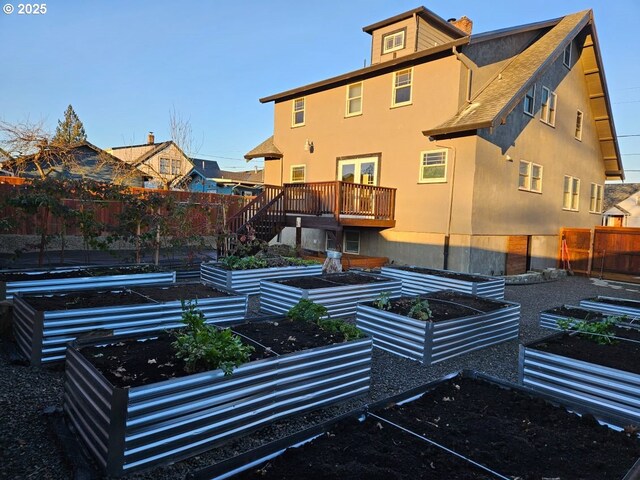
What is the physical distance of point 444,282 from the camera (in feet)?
27.6

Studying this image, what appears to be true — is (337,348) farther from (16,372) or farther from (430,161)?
(430,161)

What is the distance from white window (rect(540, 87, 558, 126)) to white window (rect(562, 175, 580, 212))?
2770 millimetres

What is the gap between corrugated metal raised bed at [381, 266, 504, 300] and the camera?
26.3ft

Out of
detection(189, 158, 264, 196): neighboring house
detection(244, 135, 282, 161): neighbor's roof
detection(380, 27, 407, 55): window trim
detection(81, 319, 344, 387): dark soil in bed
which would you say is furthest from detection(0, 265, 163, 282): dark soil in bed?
detection(189, 158, 264, 196): neighboring house

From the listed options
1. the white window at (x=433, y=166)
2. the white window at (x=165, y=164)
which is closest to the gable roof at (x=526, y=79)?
the white window at (x=433, y=166)

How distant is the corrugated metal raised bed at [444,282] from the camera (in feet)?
26.3

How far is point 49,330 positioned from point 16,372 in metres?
0.44

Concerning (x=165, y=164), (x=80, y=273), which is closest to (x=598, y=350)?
(x=80, y=273)

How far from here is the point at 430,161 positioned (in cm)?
1247

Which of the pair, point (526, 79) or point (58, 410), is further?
point (526, 79)

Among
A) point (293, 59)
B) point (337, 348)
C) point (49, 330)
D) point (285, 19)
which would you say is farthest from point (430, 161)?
point (49, 330)

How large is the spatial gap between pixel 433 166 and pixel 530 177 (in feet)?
13.5

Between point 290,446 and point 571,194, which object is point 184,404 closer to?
point 290,446

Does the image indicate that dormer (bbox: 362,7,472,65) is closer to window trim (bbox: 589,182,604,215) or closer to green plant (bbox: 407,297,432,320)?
window trim (bbox: 589,182,604,215)
